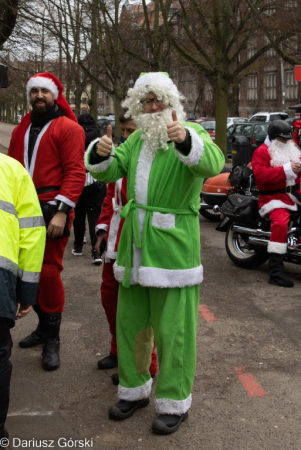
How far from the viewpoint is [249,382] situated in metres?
4.36

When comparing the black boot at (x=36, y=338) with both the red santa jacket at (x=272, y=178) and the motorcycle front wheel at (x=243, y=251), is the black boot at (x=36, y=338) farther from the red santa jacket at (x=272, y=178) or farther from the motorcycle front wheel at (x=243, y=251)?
the motorcycle front wheel at (x=243, y=251)

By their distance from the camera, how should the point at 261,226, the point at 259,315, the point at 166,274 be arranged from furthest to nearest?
the point at 261,226, the point at 259,315, the point at 166,274

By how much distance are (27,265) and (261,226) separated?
190 inches

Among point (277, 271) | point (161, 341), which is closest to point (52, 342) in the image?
point (161, 341)

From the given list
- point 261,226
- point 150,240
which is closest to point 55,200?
point 150,240

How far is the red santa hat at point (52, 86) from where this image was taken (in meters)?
4.57

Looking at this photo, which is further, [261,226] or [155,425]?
[261,226]

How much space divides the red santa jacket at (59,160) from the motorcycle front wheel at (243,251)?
3.60 meters

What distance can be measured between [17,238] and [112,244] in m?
1.23

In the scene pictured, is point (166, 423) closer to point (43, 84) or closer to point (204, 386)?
point (204, 386)

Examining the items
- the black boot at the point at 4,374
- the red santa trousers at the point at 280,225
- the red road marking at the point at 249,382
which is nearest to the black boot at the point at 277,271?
the red santa trousers at the point at 280,225

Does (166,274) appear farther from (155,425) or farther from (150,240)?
(155,425)

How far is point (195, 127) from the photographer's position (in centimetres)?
363

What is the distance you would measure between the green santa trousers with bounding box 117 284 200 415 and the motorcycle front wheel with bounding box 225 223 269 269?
4023 mm
